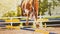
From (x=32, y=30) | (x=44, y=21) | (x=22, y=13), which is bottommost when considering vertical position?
(x=32, y=30)

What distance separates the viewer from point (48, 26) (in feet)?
8.54

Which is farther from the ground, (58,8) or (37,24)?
(58,8)

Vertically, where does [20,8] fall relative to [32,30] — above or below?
above

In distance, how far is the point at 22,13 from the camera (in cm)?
257

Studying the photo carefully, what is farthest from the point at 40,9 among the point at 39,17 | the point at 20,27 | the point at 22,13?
the point at 20,27

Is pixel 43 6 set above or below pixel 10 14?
above

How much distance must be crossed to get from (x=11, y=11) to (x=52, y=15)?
821mm

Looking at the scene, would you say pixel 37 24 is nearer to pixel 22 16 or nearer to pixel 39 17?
pixel 39 17

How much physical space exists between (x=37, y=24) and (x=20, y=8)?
468 millimetres

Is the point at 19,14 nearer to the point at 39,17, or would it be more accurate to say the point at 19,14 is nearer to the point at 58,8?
the point at 39,17

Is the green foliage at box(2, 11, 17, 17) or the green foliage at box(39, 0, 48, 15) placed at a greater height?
the green foliage at box(39, 0, 48, 15)

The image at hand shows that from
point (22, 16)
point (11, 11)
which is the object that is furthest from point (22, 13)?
point (11, 11)

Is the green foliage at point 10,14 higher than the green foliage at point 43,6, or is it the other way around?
the green foliage at point 43,6

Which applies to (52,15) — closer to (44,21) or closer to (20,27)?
(44,21)
